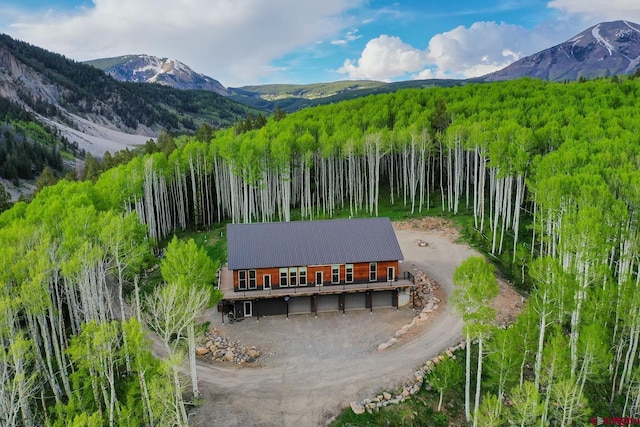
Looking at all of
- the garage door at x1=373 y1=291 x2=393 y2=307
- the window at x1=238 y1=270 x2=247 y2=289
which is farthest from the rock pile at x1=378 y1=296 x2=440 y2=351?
the window at x1=238 y1=270 x2=247 y2=289

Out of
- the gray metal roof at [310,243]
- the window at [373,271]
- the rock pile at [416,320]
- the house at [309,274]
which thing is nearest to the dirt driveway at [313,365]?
the rock pile at [416,320]

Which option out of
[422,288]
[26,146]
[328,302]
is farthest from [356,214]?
[26,146]

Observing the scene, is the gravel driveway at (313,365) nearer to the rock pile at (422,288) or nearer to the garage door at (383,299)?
the garage door at (383,299)

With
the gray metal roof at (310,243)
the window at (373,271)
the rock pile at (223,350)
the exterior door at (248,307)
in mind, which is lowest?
the rock pile at (223,350)

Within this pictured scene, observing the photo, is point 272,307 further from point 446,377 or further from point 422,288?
point 446,377

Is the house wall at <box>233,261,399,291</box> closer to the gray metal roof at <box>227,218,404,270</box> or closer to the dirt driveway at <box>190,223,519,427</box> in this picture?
the gray metal roof at <box>227,218,404,270</box>

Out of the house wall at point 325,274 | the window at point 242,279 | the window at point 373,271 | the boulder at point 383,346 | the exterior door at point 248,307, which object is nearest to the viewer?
the boulder at point 383,346
